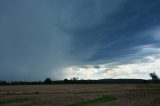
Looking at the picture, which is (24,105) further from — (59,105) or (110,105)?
(110,105)

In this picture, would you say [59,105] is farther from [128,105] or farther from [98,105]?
[128,105]

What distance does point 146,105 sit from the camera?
32.0 metres

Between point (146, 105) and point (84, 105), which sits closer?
point (146, 105)

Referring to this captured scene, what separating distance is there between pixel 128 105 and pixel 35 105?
510 inches

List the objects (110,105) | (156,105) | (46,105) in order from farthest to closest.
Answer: (46,105) < (110,105) < (156,105)

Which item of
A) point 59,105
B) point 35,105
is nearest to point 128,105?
point 59,105

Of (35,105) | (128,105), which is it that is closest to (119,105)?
(128,105)

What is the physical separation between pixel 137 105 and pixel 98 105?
4.98 meters

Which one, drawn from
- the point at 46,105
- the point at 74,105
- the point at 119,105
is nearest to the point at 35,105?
the point at 46,105

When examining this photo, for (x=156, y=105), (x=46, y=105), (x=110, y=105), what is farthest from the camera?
(x=46, y=105)

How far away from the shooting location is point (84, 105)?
35312 mm

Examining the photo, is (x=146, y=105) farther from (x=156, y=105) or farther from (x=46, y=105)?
(x=46, y=105)

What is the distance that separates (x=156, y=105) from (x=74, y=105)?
10260 mm

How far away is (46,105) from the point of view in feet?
121
